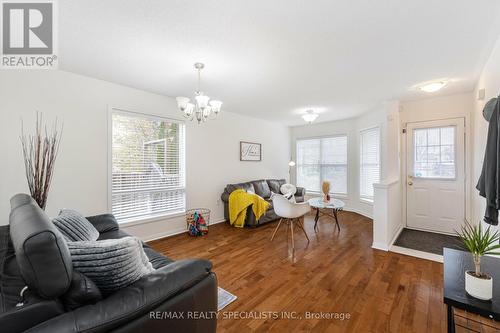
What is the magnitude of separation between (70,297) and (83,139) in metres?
2.65

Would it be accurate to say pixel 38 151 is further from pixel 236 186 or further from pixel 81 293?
pixel 236 186

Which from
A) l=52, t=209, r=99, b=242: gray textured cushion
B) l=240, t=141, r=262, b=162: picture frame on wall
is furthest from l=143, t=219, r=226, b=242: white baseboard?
l=240, t=141, r=262, b=162: picture frame on wall

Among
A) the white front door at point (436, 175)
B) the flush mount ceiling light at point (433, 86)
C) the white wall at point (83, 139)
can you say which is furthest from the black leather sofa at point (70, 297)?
the white front door at point (436, 175)

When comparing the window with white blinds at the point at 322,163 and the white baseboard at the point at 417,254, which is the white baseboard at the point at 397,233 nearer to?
the white baseboard at the point at 417,254

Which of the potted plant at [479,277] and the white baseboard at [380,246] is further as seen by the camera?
the white baseboard at [380,246]

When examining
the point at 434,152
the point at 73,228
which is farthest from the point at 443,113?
the point at 73,228

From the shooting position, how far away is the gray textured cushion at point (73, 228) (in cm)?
165

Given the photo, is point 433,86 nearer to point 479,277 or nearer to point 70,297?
point 479,277

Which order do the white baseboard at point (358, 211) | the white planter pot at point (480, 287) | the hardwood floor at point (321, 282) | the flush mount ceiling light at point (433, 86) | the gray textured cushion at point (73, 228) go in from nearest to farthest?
the white planter pot at point (480, 287), the gray textured cushion at point (73, 228), the hardwood floor at point (321, 282), the flush mount ceiling light at point (433, 86), the white baseboard at point (358, 211)

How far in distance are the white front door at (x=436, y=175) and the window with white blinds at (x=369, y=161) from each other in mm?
675

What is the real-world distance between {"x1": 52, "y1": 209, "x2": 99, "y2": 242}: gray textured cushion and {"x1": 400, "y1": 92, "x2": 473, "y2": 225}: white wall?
4944 millimetres

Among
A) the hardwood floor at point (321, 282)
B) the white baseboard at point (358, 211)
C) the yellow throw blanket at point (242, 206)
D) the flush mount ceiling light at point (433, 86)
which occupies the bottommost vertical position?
the hardwood floor at point (321, 282)

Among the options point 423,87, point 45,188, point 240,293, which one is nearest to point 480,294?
point 240,293

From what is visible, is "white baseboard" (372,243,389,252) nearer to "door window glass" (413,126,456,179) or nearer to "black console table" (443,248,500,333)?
"black console table" (443,248,500,333)
